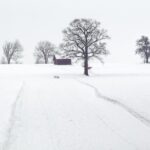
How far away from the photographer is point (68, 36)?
50.3m

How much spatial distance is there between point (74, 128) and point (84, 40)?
3927cm

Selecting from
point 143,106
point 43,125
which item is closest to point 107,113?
point 143,106

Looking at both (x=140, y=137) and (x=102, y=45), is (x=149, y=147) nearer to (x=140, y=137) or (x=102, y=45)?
(x=140, y=137)

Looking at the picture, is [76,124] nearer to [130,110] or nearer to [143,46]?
[130,110]

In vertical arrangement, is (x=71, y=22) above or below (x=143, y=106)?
above

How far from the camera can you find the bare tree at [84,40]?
49.6m

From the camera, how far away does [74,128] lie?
463 inches

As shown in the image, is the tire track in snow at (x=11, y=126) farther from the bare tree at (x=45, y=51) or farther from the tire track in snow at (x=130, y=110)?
the bare tree at (x=45, y=51)

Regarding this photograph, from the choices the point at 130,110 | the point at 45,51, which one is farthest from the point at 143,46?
the point at 130,110

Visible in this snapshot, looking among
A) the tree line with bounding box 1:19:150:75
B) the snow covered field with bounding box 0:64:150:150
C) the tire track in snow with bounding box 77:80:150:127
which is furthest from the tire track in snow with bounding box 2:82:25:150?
the tree line with bounding box 1:19:150:75

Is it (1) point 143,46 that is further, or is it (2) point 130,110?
(1) point 143,46

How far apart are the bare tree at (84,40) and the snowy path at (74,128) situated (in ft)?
108

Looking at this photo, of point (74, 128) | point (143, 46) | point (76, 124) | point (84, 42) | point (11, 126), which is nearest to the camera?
point (74, 128)

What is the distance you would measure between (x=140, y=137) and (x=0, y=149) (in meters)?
4.66
